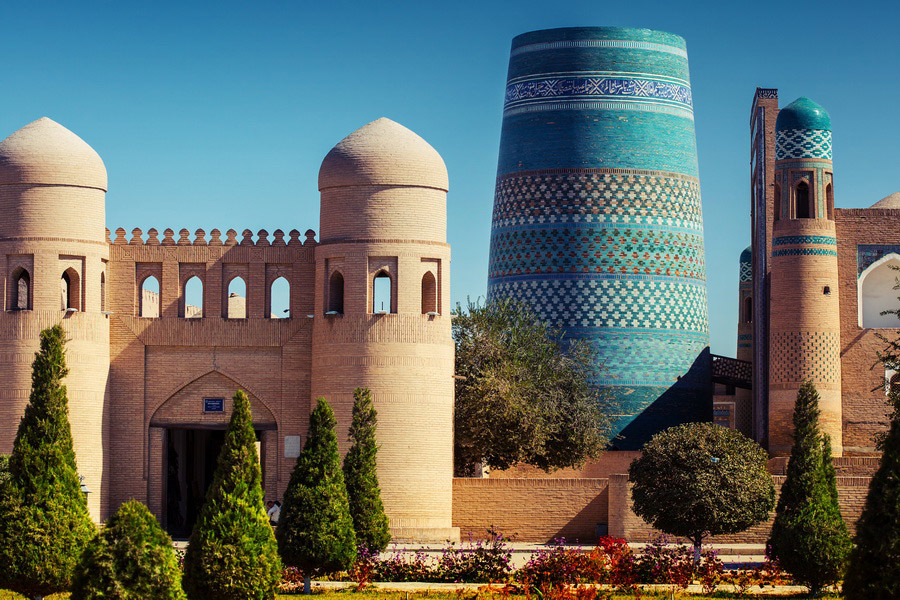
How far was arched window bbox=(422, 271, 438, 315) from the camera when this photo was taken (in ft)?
82.8

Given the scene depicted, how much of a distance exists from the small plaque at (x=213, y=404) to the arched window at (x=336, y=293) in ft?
7.29

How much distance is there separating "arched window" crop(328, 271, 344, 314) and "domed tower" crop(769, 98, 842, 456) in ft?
29.3

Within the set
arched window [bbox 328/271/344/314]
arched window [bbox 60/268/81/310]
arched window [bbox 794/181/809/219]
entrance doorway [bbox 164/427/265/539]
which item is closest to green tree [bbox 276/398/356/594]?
arched window [bbox 328/271/344/314]

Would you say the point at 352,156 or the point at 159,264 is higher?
the point at 352,156

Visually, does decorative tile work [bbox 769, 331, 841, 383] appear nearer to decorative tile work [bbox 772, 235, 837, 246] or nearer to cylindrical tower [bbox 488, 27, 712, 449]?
decorative tile work [bbox 772, 235, 837, 246]

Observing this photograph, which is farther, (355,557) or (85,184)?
(85,184)

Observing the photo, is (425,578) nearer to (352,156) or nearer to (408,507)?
(408,507)

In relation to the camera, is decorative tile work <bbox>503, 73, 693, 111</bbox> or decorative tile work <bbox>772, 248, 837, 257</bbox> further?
decorative tile work <bbox>503, 73, 693, 111</bbox>

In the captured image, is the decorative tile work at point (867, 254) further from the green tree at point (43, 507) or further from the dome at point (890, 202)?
the green tree at point (43, 507)

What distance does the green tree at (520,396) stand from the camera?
29.1 meters

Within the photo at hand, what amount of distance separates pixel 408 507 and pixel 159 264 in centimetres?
538

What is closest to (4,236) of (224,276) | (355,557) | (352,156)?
(224,276)

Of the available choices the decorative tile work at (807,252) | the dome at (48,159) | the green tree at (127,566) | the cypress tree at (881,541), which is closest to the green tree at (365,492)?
the dome at (48,159)

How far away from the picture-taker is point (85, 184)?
997 inches
